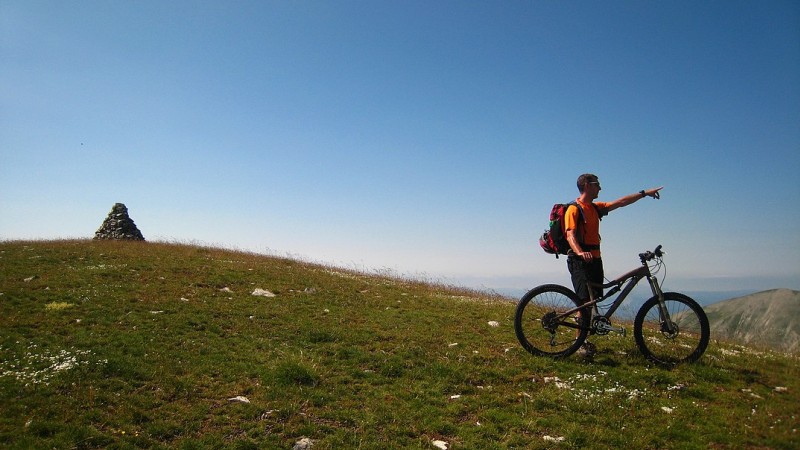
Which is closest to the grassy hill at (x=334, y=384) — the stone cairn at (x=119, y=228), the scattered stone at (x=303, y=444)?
the scattered stone at (x=303, y=444)

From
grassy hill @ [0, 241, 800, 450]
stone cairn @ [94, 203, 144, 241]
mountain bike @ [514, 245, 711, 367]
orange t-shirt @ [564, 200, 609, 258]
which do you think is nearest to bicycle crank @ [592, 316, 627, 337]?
mountain bike @ [514, 245, 711, 367]

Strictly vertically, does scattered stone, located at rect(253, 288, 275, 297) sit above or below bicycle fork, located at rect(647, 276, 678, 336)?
below

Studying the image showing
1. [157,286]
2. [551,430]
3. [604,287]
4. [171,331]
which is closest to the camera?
[551,430]

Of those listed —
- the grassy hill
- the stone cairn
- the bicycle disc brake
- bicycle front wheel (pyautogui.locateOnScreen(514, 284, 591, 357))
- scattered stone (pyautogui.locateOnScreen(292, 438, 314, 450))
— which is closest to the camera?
scattered stone (pyautogui.locateOnScreen(292, 438, 314, 450))

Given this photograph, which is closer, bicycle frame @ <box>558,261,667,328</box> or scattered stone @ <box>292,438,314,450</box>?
scattered stone @ <box>292,438,314,450</box>

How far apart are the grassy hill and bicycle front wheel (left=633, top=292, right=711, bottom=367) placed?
37cm

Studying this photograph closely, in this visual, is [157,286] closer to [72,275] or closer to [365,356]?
[72,275]

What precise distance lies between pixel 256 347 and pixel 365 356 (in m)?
2.98

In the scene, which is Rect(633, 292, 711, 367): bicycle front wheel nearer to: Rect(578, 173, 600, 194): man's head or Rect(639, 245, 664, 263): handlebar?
Rect(639, 245, 664, 263): handlebar

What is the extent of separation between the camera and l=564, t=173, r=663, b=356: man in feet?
30.6

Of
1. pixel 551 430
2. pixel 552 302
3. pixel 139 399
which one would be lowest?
pixel 139 399

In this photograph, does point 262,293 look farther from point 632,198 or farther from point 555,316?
point 632,198

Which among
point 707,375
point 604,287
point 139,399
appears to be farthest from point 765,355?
point 139,399

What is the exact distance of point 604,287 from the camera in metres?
9.46
